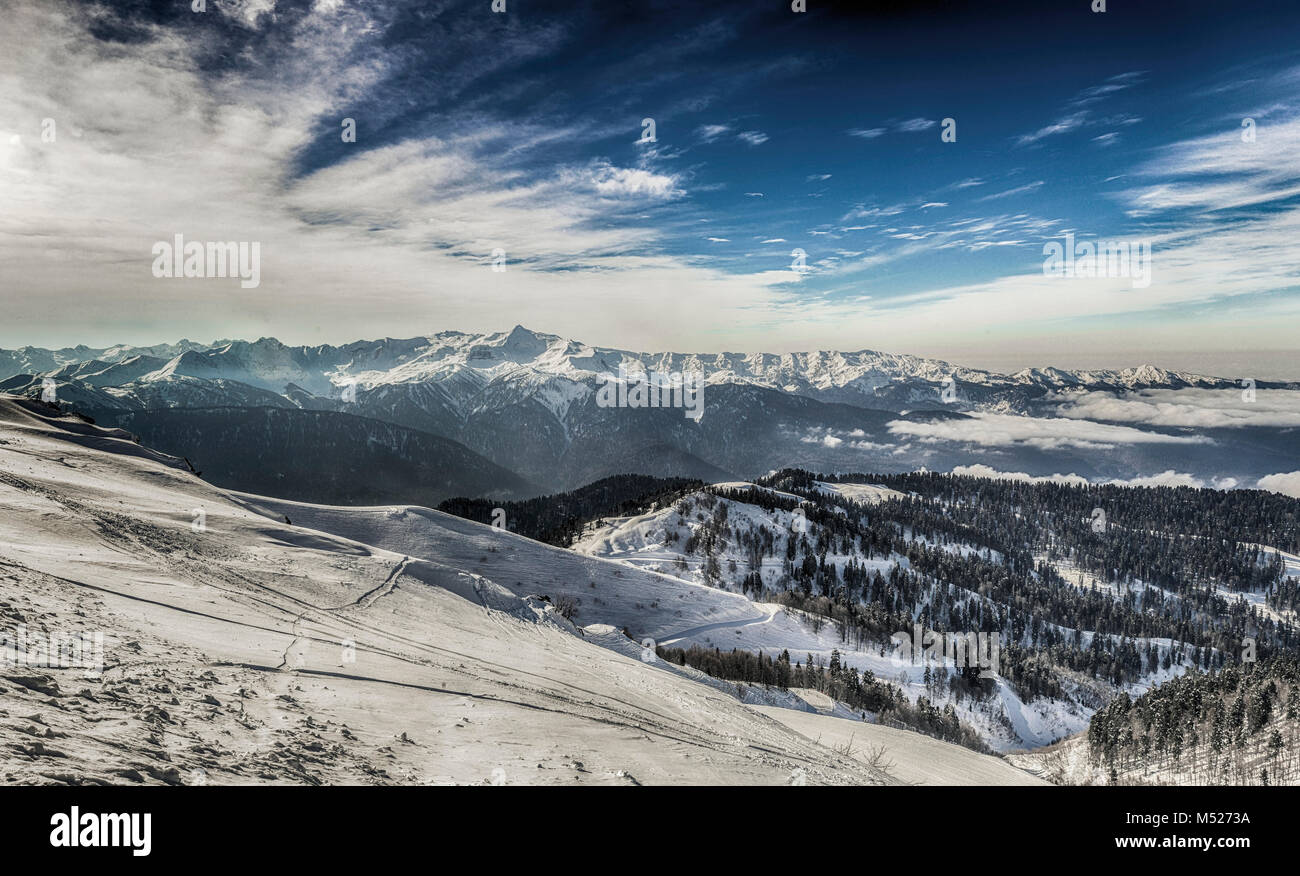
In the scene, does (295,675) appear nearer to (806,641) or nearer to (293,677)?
(293,677)

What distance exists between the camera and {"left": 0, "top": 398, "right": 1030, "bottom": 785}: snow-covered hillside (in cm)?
826

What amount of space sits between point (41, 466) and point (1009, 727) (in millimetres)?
174570

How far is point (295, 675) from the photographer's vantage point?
12.3 metres

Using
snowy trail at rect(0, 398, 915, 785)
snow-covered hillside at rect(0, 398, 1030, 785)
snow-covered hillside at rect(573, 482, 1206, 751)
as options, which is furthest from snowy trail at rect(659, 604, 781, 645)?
snowy trail at rect(0, 398, 915, 785)

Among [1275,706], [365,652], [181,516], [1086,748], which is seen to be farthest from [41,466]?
[1275,706]

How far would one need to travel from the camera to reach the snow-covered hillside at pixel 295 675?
826 centimetres

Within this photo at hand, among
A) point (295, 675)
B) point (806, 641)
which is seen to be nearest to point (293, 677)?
point (295, 675)

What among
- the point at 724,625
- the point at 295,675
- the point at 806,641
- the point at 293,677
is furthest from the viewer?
the point at 806,641

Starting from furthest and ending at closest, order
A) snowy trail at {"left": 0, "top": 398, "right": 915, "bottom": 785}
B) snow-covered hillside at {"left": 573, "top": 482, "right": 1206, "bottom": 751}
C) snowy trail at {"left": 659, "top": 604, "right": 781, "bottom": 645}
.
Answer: snow-covered hillside at {"left": 573, "top": 482, "right": 1206, "bottom": 751}, snowy trail at {"left": 659, "top": 604, "right": 781, "bottom": 645}, snowy trail at {"left": 0, "top": 398, "right": 915, "bottom": 785}

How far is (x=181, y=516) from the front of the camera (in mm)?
24953

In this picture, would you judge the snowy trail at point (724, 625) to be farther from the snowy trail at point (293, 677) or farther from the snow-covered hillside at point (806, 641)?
the snowy trail at point (293, 677)

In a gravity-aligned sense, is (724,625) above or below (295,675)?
below

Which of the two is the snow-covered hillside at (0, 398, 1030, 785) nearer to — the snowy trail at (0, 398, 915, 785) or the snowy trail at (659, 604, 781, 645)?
the snowy trail at (0, 398, 915, 785)
